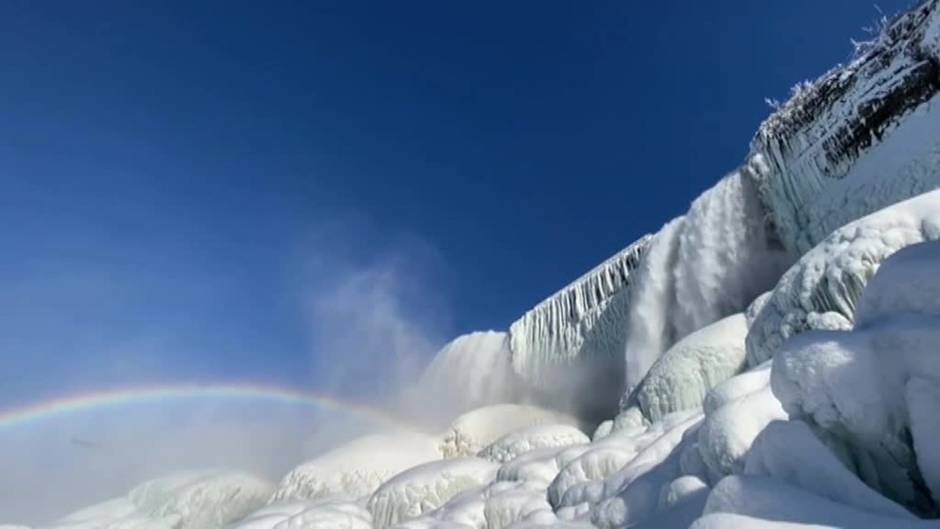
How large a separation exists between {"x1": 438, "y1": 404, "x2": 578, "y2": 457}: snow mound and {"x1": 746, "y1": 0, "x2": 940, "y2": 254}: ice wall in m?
7.28

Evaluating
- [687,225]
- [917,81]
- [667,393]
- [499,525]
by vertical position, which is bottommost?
[499,525]

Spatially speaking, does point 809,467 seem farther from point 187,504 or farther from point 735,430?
point 187,504

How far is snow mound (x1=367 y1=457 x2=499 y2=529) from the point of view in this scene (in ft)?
29.1

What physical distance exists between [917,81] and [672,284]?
6376mm

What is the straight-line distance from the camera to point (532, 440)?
11.5 metres

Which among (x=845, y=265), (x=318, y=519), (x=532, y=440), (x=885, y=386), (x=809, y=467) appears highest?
(x=532, y=440)

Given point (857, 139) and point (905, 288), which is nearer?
point (905, 288)

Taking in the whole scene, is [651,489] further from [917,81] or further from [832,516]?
[917,81]

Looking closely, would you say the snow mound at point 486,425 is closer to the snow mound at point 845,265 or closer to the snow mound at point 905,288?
the snow mound at point 845,265

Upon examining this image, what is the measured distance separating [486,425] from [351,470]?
4112 millimetres

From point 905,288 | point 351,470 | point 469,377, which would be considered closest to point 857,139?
point 905,288

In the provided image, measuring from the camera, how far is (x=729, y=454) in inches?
145

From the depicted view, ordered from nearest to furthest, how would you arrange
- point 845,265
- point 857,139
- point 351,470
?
point 845,265
point 857,139
point 351,470

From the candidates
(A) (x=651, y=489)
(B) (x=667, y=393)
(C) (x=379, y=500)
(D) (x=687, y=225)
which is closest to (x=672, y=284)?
(D) (x=687, y=225)
